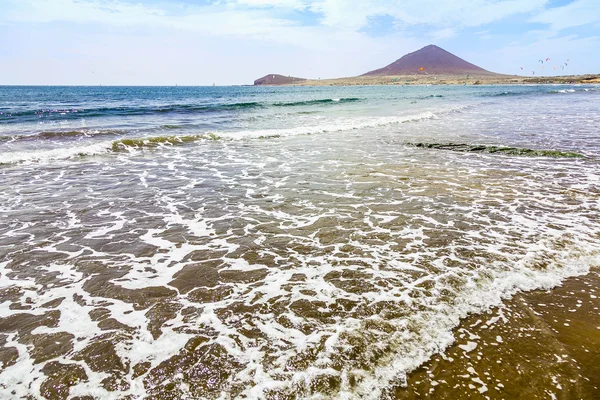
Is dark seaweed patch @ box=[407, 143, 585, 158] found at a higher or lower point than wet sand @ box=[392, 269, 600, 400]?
higher

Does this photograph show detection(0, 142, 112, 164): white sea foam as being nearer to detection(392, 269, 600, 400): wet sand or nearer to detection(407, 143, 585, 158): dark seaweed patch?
detection(407, 143, 585, 158): dark seaweed patch

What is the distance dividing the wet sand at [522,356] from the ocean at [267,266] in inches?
6.7

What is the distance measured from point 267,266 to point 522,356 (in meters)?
3.32

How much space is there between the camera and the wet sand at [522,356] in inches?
118

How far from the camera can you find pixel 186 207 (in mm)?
7949

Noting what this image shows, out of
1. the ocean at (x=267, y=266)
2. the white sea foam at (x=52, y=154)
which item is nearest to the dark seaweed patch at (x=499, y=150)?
the ocean at (x=267, y=266)

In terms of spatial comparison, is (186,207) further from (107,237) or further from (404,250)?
(404,250)

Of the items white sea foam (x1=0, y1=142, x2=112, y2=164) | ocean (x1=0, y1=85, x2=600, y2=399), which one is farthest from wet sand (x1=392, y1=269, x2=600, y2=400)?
white sea foam (x1=0, y1=142, x2=112, y2=164)

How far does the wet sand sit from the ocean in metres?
0.17

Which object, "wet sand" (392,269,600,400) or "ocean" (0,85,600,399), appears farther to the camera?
"ocean" (0,85,600,399)

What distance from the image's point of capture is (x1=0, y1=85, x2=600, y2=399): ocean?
3301 millimetres

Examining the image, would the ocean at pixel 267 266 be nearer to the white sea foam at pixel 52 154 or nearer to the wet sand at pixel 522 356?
the wet sand at pixel 522 356

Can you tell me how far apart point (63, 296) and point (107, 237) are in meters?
1.97

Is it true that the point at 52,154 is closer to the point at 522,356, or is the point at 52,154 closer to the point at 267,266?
the point at 267,266
